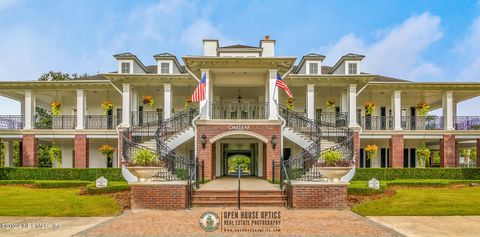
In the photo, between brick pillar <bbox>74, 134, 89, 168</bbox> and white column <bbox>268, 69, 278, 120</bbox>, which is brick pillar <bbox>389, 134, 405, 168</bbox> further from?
brick pillar <bbox>74, 134, 89, 168</bbox>

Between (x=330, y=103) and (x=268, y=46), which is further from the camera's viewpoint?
(x=330, y=103)

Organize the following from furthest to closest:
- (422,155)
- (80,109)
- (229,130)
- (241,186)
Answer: (422,155)
(80,109)
(229,130)
(241,186)

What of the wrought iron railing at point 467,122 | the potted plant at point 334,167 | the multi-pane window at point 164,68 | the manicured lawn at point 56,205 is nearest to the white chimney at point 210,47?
the multi-pane window at point 164,68

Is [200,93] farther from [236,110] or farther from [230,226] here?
[230,226]

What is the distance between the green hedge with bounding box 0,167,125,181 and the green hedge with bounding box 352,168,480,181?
41.1 ft

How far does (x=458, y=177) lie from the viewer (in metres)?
23.4

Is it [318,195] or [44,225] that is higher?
[318,195]

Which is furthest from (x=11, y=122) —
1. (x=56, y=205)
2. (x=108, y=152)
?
(x=56, y=205)

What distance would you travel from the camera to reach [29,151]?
2622 centimetres

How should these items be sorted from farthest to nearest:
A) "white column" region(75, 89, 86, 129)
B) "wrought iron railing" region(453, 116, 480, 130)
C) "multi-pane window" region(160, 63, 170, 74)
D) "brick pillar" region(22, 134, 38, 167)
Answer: "wrought iron railing" region(453, 116, 480, 130) < "multi-pane window" region(160, 63, 170, 74) < "white column" region(75, 89, 86, 129) < "brick pillar" region(22, 134, 38, 167)

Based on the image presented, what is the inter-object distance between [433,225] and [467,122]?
20269 mm

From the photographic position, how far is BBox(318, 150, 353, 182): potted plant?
12703 mm

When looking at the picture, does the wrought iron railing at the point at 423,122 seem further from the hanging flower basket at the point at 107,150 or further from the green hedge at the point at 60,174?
the hanging flower basket at the point at 107,150

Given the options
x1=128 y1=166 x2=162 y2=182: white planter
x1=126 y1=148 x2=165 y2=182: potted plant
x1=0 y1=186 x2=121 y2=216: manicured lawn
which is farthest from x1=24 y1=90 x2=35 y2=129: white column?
x1=128 y1=166 x2=162 y2=182: white planter
